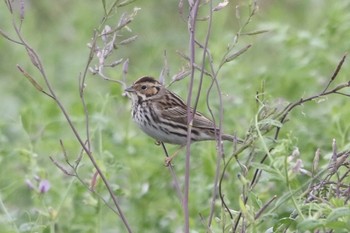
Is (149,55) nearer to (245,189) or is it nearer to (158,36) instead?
(158,36)

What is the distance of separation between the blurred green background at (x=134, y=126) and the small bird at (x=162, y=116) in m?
0.15

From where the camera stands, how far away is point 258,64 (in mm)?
8359

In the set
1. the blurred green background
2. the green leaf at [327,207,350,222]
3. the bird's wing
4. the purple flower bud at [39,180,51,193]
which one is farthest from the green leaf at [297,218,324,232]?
the bird's wing

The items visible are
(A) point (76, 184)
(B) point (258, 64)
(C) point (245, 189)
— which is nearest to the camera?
(C) point (245, 189)

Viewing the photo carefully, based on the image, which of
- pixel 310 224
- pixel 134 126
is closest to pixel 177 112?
pixel 134 126

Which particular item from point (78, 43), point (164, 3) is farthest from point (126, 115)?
point (164, 3)

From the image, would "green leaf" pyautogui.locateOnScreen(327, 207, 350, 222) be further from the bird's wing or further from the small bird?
the bird's wing

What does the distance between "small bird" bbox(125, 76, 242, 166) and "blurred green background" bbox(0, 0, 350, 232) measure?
0.15m

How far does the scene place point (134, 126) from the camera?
6.79 meters

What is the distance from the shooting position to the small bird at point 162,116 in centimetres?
516

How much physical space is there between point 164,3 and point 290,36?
3.42m

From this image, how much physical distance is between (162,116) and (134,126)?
1449mm

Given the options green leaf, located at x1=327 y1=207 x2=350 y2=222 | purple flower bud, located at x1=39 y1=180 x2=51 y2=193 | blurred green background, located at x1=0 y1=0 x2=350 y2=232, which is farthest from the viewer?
blurred green background, located at x1=0 y1=0 x2=350 y2=232

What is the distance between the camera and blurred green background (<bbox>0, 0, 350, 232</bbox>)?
5.27 metres
